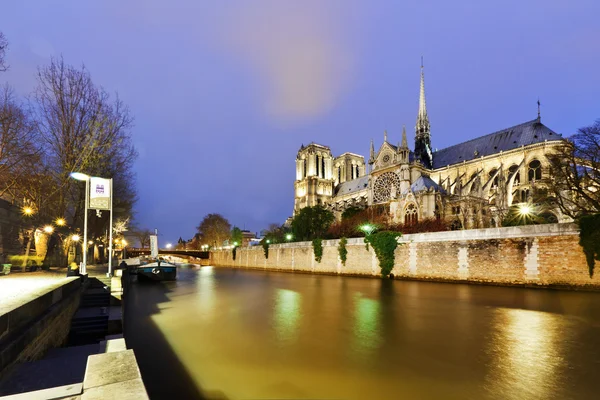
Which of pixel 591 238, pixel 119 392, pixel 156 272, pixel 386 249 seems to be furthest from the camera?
pixel 156 272

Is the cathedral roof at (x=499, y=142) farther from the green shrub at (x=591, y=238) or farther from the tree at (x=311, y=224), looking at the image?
the green shrub at (x=591, y=238)

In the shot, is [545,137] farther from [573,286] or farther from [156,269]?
[156,269]

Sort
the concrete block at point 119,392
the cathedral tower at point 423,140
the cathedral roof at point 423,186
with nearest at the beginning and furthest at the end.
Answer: the concrete block at point 119,392 < the cathedral roof at point 423,186 < the cathedral tower at point 423,140

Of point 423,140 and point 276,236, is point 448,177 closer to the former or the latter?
point 423,140

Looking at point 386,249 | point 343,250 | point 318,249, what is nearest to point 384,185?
point 318,249

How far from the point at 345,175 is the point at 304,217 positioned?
56796 millimetres

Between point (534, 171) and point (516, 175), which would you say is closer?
point (534, 171)

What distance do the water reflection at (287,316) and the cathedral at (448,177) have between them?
64.3 ft

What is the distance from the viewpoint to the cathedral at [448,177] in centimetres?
3891

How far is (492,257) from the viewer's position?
66.9ft

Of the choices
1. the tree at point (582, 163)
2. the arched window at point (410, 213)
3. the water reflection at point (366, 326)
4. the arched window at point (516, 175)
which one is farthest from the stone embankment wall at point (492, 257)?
the arched window at point (516, 175)

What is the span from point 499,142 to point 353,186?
37.7m

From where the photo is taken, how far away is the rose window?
200ft

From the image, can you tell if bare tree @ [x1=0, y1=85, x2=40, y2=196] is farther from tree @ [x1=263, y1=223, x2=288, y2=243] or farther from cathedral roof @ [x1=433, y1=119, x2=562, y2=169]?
cathedral roof @ [x1=433, y1=119, x2=562, y2=169]
